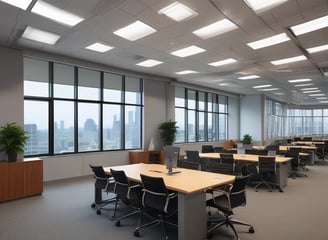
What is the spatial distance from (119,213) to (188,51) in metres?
4.31

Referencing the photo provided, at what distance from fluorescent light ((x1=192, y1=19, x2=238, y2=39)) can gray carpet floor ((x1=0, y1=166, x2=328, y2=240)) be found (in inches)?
140

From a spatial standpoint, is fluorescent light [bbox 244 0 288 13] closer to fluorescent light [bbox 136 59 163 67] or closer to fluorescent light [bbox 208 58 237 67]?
fluorescent light [bbox 208 58 237 67]

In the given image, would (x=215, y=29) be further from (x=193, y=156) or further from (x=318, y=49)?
(x=193, y=156)

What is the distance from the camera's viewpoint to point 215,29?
4836 millimetres

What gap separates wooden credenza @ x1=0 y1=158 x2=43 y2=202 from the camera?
4930 millimetres

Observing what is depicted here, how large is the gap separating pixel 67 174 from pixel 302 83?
1045 centimetres

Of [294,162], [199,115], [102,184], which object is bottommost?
[294,162]

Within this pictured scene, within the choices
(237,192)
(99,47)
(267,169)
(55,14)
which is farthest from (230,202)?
(99,47)

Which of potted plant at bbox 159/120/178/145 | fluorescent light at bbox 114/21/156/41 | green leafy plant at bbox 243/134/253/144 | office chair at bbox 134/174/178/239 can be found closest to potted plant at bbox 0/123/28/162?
fluorescent light at bbox 114/21/156/41

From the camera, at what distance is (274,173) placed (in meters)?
5.94

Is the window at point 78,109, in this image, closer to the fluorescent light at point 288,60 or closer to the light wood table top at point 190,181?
the light wood table top at point 190,181

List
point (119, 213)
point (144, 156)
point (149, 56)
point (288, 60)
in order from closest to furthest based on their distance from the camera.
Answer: point (119, 213)
point (149, 56)
point (288, 60)
point (144, 156)

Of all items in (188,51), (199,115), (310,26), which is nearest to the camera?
(310,26)

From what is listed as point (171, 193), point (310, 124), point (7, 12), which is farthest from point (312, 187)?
point (310, 124)
